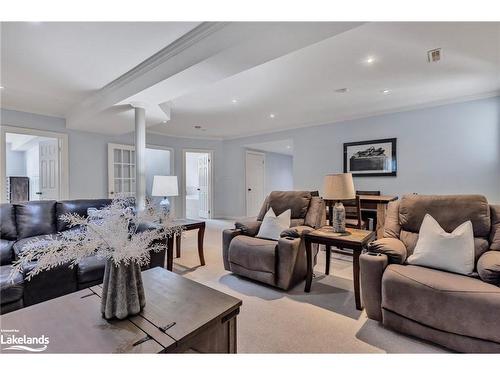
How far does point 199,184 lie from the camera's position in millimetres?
7652

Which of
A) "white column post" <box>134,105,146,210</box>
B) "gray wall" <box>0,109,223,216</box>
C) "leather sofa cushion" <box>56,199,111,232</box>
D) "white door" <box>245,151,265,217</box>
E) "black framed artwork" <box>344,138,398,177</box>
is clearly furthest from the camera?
"white door" <box>245,151,265,217</box>

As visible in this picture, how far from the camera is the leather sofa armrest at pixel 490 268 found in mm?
1592

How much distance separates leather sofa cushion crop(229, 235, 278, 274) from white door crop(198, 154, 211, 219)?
440cm

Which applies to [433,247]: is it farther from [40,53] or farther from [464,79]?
[40,53]

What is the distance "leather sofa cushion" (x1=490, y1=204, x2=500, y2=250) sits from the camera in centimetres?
190

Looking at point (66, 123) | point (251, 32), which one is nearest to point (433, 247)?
point (251, 32)

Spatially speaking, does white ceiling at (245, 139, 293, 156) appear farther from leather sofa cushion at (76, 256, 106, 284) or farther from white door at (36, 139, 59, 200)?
leather sofa cushion at (76, 256, 106, 284)

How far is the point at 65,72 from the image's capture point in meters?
2.77

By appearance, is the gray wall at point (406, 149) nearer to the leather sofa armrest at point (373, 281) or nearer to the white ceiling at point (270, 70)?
the white ceiling at point (270, 70)

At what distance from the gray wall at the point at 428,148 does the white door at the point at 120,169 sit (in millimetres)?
3920

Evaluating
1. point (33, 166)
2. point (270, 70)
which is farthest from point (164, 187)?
point (33, 166)

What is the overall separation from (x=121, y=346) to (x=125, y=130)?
4464 millimetres

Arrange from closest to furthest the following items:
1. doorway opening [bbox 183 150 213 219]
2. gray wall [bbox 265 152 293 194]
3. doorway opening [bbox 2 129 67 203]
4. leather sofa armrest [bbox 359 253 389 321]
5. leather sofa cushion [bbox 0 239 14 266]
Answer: leather sofa armrest [bbox 359 253 389 321], leather sofa cushion [bbox 0 239 14 266], doorway opening [bbox 2 129 67 203], doorway opening [bbox 183 150 213 219], gray wall [bbox 265 152 293 194]

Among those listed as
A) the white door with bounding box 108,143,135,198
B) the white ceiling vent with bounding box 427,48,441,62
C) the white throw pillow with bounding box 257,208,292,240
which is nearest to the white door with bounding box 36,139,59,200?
the white door with bounding box 108,143,135,198
